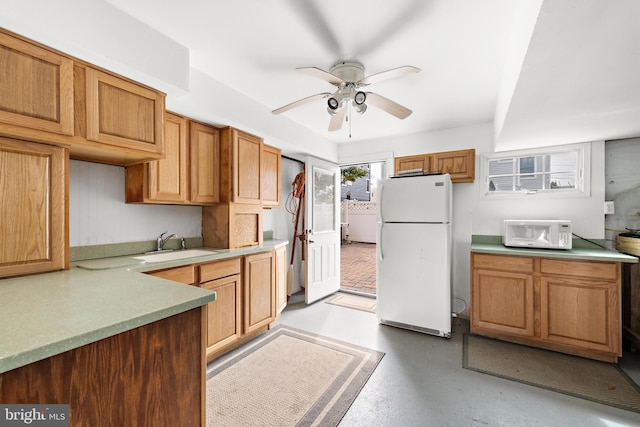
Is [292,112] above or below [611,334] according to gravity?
above

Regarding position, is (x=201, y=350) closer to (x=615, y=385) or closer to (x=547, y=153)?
(x=615, y=385)

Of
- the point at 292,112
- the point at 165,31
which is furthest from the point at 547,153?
the point at 165,31

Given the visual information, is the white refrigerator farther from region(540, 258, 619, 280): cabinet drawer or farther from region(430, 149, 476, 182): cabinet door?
region(540, 258, 619, 280): cabinet drawer

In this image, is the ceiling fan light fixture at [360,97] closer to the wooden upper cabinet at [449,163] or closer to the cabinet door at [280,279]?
the wooden upper cabinet at [449,163]

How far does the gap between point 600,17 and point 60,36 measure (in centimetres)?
233

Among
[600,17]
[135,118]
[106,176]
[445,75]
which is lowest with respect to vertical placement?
[106,176]

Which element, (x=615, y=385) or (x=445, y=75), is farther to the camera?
(x=445, y=75)

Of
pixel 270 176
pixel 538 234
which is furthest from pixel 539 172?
pixel 270 176

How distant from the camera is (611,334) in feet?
7.55

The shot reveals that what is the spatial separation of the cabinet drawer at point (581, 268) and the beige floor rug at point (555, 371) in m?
0.73

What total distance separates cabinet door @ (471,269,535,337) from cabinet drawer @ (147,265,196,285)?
2.66 m

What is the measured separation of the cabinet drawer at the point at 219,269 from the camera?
2223mm

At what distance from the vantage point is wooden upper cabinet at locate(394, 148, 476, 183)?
330 cm
